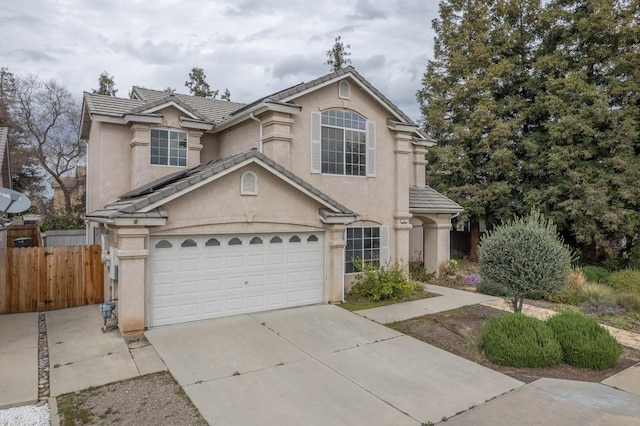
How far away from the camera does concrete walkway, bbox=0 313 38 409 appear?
20.2 feet

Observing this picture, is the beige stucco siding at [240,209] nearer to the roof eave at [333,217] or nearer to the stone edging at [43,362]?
the roof eave at [333,217]

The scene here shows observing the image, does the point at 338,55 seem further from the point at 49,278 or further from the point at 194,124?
the point at 49,278

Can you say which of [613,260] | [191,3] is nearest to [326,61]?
[191,3]

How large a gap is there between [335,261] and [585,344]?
6392 mm

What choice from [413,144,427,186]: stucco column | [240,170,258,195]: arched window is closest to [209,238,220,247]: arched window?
[240,170,258,195]: arched window

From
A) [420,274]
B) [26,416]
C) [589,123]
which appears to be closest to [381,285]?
[420,274]

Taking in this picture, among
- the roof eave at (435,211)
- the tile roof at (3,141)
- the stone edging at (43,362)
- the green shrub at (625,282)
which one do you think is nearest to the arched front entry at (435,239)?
the roof eave at (435,211)

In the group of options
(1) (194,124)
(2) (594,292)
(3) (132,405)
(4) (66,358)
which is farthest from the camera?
(1) (194,124)

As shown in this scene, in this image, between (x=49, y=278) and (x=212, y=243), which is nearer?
(x=212, y=243)

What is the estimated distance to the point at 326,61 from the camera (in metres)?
32.8

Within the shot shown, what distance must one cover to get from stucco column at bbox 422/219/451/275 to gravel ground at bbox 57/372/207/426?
40.8 feet

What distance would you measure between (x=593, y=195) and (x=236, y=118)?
54.6 ft

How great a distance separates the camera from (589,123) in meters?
19.2

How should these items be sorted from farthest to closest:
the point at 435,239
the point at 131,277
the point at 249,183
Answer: the point at 435,239 → the point at 249,183 → the point at 131,277
